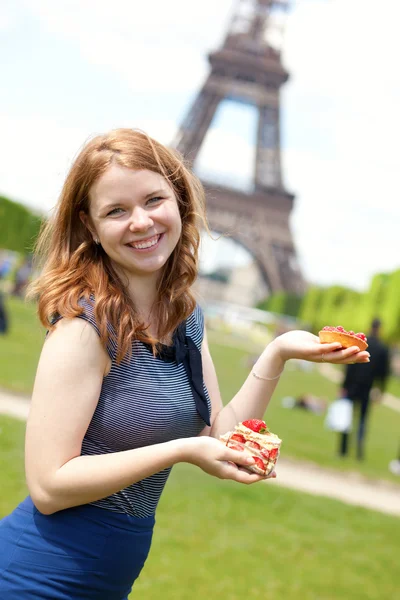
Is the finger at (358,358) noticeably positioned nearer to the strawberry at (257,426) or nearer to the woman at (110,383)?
the woman at (110,383)

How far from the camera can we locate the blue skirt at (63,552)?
1.86 meters

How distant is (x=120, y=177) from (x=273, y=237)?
4280cm

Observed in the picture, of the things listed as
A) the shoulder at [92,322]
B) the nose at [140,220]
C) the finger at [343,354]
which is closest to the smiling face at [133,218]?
the nose at [140,220]

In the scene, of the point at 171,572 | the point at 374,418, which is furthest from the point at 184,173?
the point at 374,418

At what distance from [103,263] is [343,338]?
26.5 inches

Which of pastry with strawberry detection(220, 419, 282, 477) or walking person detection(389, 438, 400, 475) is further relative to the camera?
walking person detection(389, 438, 400, 475)

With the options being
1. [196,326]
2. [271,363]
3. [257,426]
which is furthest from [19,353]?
[257,426]

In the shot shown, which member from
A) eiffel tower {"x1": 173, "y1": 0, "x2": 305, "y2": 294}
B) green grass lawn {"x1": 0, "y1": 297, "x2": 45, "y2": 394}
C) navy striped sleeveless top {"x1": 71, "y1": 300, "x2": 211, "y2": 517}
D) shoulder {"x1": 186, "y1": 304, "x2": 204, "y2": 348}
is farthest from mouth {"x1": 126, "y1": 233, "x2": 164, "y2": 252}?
eiffel tower {"x1": 173, "y1": 0, "x2": 305, "y2": 294}

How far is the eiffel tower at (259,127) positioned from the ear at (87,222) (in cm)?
4191

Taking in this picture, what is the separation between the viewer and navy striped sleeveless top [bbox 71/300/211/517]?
6.18ft

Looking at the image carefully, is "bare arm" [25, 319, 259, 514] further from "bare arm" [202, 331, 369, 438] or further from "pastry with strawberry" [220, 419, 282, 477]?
"bare arm" [202, 331, 369, 438]

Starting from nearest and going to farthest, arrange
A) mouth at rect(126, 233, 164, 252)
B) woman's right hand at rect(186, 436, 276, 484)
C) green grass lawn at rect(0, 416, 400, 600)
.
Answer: woman's right hand at rect(186, 436, 276, 484) → mouth at rect(126, 233, 164, 252) → green grass lawn at rect(0, 416, 400, 600)

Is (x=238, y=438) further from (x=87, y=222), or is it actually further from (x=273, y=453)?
(x=87, y=222)

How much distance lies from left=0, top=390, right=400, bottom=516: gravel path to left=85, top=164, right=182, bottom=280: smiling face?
5.83 m
